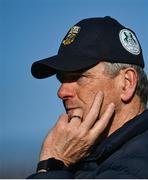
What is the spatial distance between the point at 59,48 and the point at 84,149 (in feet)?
2.74

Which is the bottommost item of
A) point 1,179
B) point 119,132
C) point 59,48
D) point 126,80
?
point 1,179

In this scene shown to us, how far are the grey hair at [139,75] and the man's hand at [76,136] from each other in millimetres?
206

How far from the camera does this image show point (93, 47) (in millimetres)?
4410

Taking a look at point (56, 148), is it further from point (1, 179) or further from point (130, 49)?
point (130, 49)

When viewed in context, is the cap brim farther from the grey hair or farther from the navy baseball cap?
the grey hair

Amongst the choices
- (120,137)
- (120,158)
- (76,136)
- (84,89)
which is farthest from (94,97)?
(120,158)

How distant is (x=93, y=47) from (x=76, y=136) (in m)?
0.68

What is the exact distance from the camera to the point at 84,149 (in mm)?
4234

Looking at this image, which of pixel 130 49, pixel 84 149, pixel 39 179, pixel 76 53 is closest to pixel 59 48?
pixel 76 53

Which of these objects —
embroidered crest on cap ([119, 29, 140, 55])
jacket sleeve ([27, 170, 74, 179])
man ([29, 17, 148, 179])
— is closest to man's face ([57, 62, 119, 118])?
man ([29, 17, 148, 179])

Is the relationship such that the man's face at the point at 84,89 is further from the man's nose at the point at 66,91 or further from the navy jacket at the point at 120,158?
the navy jacket at the point at 120,158

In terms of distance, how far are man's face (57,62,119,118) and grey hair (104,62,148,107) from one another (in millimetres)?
45

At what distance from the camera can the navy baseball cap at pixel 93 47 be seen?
14.3 feet

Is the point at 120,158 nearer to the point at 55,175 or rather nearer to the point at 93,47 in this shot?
the point at 55,175
